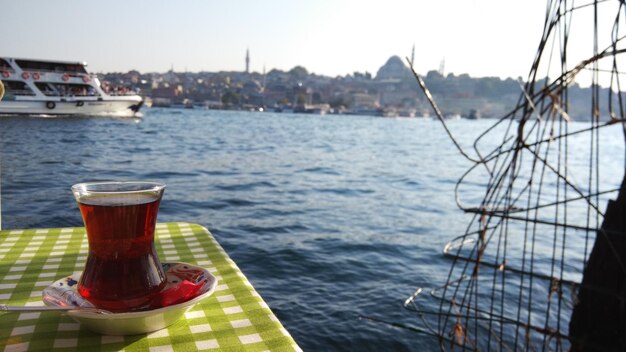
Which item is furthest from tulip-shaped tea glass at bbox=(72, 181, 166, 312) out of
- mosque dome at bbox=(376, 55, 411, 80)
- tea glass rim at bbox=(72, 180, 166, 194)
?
mosque dome at bbox=(376, 55, 411, 80)

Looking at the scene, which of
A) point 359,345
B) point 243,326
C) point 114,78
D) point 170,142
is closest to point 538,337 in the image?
point 359,345

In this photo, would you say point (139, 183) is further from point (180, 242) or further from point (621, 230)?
point (621, 230)

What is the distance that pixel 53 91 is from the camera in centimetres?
2178

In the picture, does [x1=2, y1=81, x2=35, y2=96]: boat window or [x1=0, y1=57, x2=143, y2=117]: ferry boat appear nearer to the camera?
[x1=0, y1=57, x2=143, y2=117]: ferry boat

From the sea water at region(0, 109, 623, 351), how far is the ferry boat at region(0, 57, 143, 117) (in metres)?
8.15

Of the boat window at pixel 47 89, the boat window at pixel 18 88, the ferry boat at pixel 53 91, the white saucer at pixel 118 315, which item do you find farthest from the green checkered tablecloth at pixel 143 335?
the boat window at pixel 47 89

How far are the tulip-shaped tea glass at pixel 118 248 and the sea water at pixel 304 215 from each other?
171 cm

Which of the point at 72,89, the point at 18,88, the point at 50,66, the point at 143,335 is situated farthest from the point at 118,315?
the point at 72,89

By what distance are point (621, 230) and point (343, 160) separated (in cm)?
1155

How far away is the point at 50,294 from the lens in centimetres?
52

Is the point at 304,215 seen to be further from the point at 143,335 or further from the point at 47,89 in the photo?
the point at 47,89

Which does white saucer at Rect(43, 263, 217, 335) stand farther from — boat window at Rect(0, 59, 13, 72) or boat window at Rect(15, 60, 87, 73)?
boat window at Rect(0, 59, 13, 72)

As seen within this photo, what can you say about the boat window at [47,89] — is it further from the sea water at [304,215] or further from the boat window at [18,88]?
the sea water at [304,215]

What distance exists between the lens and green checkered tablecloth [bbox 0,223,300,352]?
0.50 metres
